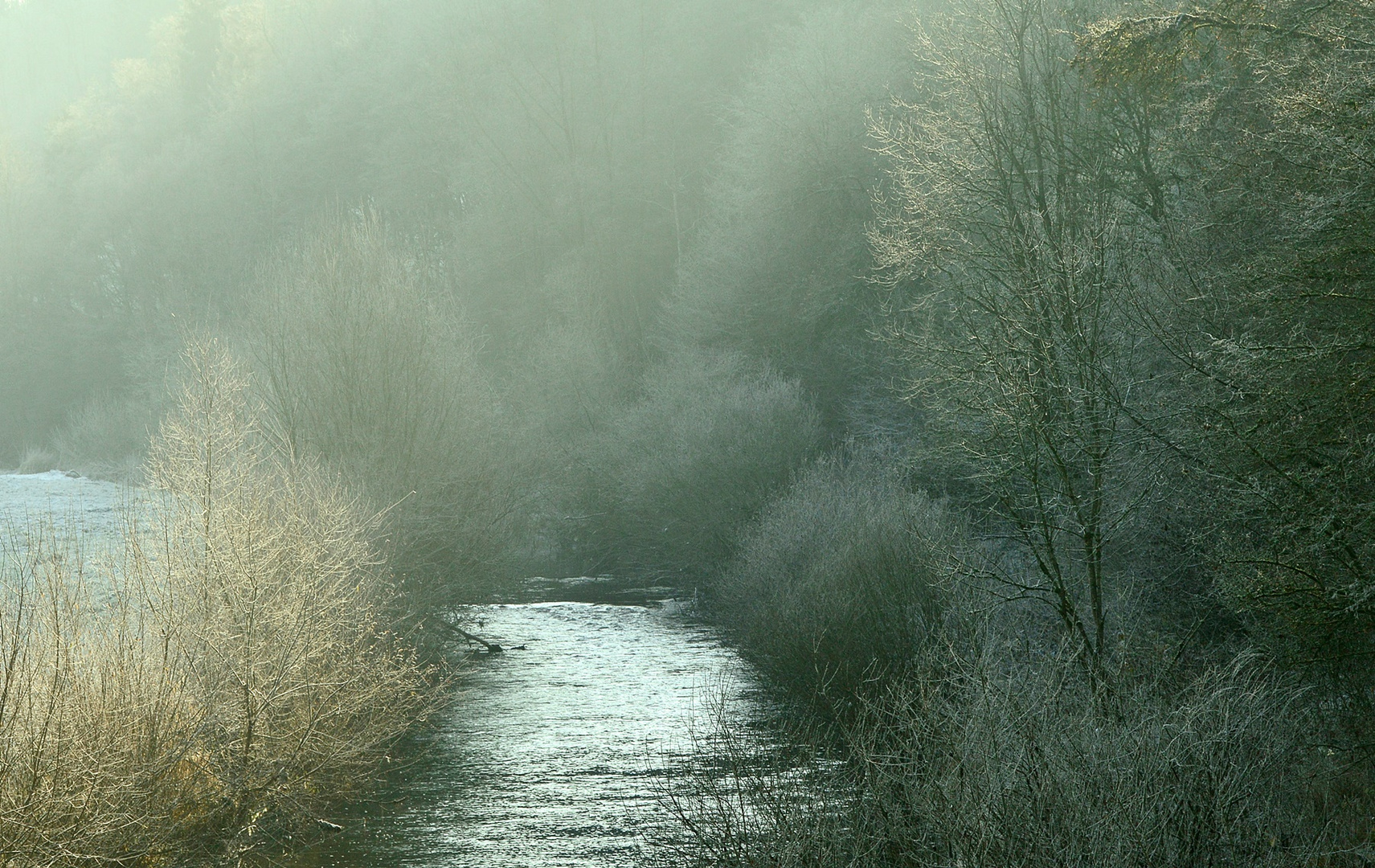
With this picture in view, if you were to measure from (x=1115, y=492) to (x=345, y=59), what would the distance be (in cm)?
4435

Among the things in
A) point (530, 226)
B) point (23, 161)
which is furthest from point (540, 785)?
point (23, 161)

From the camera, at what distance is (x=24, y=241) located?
176ft

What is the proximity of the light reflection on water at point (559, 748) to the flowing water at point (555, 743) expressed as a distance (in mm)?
26

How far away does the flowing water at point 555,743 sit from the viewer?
11477 mm

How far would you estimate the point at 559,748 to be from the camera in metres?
15.0

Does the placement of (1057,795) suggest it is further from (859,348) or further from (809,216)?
(809,216)

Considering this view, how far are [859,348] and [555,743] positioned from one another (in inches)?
628

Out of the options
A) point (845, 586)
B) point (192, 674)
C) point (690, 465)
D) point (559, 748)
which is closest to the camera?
point (192, 674)

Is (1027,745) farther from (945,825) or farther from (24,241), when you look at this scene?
(24,241)

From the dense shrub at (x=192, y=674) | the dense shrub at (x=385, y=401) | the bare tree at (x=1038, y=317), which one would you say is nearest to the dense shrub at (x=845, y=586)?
the bare tree at (x=1038, y=317)

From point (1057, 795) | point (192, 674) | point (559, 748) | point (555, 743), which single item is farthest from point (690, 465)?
point (1057, 795)

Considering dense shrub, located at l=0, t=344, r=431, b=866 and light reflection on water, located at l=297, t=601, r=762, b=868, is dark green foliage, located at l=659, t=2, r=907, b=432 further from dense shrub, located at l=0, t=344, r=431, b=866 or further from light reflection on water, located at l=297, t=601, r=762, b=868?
dense shrub, located at l=0, t=344, r=431, b=866

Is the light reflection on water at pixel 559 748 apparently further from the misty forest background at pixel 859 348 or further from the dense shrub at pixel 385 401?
the dense shrub at pixel 385 401

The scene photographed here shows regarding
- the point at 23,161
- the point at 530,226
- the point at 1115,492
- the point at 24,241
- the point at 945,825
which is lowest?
the point at 945,825
